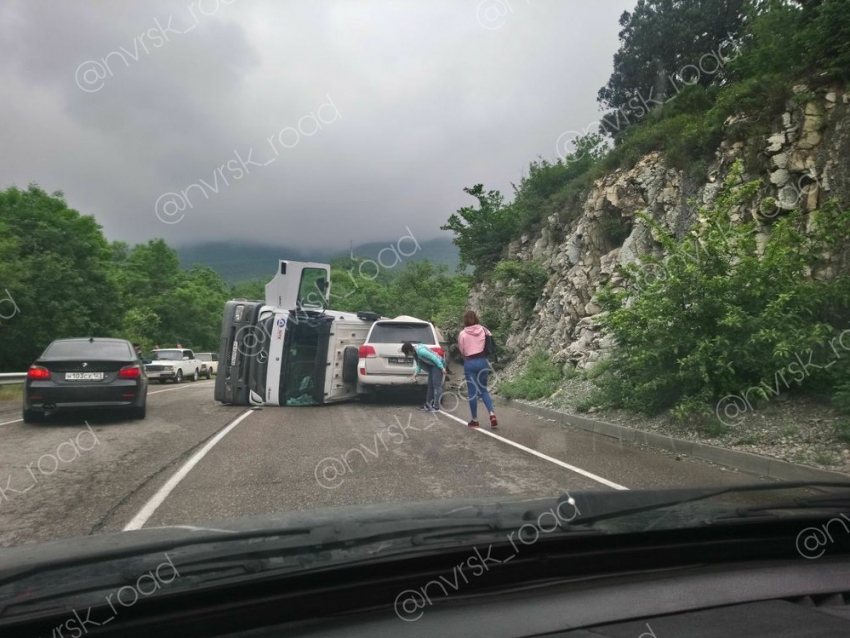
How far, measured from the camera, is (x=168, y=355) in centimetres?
3341

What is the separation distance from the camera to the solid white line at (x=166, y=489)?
4.85 metres

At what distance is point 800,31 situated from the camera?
46.2 ft

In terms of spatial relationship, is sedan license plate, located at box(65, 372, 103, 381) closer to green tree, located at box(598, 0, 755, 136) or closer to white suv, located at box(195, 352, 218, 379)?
green tree, located at box(598, 0, 755, 136)

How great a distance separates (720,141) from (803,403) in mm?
9989

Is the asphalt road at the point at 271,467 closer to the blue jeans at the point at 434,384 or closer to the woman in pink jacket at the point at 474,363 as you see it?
the woman in pink jacket at the point at 474,363

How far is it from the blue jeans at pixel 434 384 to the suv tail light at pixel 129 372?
5.46 metres

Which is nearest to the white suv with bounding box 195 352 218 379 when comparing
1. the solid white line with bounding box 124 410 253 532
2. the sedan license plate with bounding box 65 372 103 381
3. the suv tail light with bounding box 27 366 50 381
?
the suv tail light with bounding box 27 366 50 381

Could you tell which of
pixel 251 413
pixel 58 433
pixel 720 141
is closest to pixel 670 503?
pixel 58 433

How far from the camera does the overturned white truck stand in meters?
13.7

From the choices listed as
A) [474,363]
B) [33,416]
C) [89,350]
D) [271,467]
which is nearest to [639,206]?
[474,363]

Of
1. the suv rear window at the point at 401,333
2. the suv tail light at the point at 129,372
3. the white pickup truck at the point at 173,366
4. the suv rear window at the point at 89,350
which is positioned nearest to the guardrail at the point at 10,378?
the suv rear window at the point at 89,350

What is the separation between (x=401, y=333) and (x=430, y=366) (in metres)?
1.84

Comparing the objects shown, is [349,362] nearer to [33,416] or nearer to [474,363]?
[474,363]

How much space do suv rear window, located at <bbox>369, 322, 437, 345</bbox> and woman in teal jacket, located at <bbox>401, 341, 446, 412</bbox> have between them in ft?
2.09
